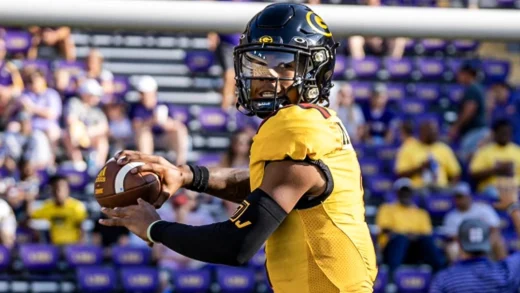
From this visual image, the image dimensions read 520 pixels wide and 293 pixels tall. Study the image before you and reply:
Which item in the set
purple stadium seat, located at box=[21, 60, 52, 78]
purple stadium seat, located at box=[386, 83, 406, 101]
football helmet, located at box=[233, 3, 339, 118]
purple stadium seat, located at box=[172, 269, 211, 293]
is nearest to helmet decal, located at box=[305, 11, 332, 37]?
football helmet, located at box=[233, 3, 339, 118]

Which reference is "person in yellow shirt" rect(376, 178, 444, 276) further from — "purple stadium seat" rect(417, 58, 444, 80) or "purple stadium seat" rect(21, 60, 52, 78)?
"purple stadium seat" rect(21, 60, 52, 78)

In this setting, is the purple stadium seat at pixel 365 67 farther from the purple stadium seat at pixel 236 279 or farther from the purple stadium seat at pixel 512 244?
the purple stadium seat at pixel 236 279

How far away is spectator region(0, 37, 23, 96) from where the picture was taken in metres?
11.1

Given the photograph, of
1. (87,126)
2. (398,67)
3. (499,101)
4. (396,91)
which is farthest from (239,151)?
(398,67)

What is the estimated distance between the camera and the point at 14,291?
9859 millimetres

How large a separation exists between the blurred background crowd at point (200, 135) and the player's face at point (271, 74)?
5.89 metres

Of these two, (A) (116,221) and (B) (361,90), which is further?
(B) (361,90)

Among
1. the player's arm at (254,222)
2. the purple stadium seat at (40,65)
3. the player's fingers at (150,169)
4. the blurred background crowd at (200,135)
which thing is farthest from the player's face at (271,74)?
the purple stadium seat at (40,65)

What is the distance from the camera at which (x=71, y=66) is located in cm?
1191

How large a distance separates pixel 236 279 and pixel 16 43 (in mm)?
4422

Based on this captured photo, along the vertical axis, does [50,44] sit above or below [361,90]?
above

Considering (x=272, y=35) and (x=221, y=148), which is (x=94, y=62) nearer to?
(x=221, y=148)

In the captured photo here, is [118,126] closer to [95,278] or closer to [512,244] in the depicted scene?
[95,278]

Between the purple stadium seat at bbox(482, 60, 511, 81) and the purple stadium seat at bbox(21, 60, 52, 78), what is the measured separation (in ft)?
17.9
